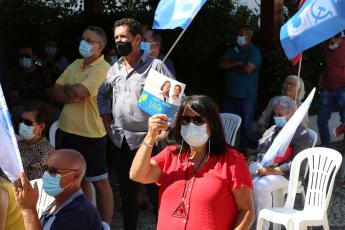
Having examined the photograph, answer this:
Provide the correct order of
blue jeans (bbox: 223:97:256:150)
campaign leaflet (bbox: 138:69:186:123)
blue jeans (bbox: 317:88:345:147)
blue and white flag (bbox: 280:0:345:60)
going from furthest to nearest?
blue jeans (bbox: 223:97:256:150)
blue jeans (bbox: 317:88:345:147)
blue and white flag (bbox: 280:0:345:60)
campaign leaflet (bbox: 138:69:186:123)

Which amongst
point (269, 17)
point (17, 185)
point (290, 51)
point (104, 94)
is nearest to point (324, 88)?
point (269, 17)

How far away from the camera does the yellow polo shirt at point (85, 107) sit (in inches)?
231

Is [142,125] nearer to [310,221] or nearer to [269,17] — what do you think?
[310,221]

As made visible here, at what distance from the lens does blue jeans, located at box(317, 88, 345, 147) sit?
9.12 metres

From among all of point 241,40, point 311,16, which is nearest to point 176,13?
point 311,16

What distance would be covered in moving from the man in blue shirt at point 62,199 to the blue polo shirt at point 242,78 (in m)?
5.61

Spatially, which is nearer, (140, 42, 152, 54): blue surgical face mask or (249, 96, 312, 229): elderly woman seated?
(249, 96, 312, 229): elderly woman seated

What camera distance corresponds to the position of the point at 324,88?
9.27 meters

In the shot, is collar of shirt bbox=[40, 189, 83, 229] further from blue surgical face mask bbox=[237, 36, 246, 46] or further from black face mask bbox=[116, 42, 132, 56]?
blue surgical face mask bbox=[237, 36, 246, 46]

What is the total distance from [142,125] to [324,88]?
→ 14.5 feet

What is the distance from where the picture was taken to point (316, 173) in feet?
19.7

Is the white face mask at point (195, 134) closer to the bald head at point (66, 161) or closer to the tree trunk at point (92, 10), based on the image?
the bald head at point (66, 161)

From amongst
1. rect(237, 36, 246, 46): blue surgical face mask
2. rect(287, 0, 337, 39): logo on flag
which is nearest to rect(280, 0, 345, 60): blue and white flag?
rect(287, 0, 337, 39): logo on flag

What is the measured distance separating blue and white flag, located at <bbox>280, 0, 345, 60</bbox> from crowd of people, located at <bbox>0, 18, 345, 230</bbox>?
852 millimetres
